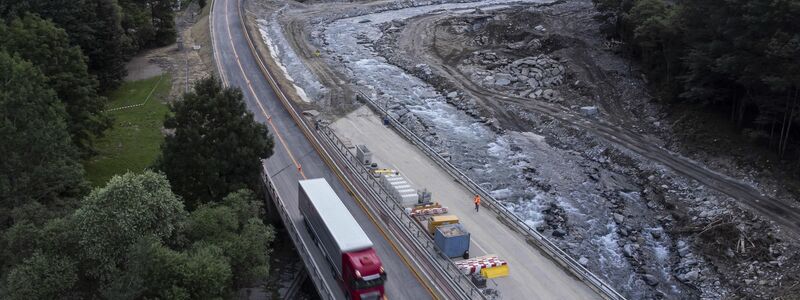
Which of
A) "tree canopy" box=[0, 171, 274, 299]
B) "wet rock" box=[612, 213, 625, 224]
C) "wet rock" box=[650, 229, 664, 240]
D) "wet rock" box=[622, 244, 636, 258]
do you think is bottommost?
"wet rock" box=[622, 244, 636, 258]

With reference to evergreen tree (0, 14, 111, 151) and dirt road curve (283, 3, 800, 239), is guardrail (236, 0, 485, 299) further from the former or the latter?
evergreen tree (0, 14, 111, 151)

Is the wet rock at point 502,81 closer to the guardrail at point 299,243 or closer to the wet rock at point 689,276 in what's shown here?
the guardrail at point 299,243

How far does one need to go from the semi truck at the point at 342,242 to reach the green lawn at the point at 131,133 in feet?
69.8

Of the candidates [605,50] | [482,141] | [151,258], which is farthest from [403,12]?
[151,258]

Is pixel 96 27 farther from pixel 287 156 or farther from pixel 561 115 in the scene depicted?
pixel 561 115

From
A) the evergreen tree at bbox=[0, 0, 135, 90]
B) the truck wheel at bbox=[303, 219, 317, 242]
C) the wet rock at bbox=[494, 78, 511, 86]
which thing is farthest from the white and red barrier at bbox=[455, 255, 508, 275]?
the evergreen tree at bbox=[0, 0, 135, 90]

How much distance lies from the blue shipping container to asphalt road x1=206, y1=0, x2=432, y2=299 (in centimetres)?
251

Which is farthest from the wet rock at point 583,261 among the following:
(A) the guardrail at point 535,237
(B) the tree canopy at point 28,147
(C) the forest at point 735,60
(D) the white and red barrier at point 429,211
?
(B) the tree canopy at point 28,147

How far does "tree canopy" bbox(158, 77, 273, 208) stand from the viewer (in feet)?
139

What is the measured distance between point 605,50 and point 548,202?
45.0 metres

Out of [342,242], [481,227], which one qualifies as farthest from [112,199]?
[481,227]

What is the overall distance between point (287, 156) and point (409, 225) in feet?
56.4

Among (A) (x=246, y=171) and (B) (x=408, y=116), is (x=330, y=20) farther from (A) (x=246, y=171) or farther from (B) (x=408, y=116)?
(A) (x=246, y=171)

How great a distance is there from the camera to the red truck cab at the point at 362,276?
1286 inches
